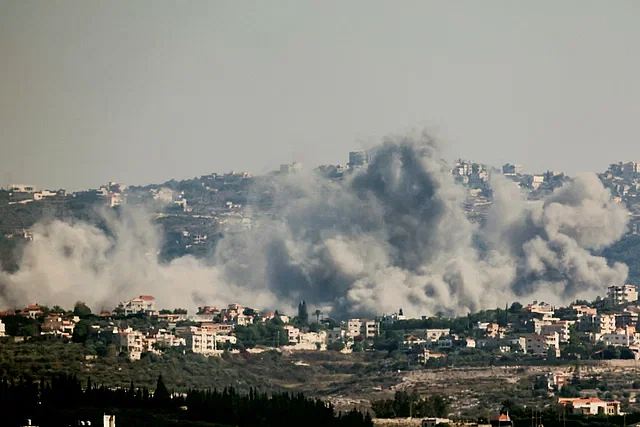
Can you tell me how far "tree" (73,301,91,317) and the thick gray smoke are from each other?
Answer: 556 cm

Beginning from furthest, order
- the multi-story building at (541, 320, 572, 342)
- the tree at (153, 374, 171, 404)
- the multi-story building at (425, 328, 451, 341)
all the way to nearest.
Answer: the multi-story building at (425, 328, 451, 341) → the multi-story building at (541, 320, 572, 342) → the tree at (153, 374, 171, 404)

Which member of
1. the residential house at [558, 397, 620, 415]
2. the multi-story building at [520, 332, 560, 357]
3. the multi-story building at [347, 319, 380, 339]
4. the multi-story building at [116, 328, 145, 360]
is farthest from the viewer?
the multi-story building at [347, 319, 380, 339]

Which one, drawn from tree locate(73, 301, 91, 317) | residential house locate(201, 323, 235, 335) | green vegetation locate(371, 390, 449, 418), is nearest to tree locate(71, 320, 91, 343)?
tree locate(73, 301, 91, 317)

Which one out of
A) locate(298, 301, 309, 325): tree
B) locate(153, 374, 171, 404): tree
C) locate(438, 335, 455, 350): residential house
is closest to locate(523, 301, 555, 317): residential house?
locate(438, 335, 455, 350): residential house

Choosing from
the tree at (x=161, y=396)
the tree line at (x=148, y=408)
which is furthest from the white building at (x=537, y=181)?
the tree line at (x=148, y=408)

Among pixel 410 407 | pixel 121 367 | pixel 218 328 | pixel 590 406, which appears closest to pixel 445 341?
pixel 218 328

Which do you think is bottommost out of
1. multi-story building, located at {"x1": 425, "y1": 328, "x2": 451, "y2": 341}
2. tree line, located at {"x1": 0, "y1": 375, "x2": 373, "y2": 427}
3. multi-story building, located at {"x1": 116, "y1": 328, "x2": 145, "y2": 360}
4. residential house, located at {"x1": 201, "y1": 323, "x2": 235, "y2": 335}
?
tree line, located at {"x1": 0, "y1": 375, "x2": 373, "y2": 427}

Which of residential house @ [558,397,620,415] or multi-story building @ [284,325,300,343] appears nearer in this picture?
residential house @ [558,397,620,415]

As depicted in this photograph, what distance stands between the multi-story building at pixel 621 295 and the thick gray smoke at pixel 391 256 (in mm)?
4887

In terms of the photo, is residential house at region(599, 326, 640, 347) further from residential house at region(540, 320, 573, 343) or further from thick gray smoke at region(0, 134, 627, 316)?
thick gray smoke at region(0, 134, 627, 316)

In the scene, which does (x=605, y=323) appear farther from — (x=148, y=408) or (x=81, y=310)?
(x=148, y=408)

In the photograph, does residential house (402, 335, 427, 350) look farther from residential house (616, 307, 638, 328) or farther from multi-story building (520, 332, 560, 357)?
residential house (616, 307, 638, 328)

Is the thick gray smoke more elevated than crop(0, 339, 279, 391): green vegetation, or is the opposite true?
the thick gray smoke

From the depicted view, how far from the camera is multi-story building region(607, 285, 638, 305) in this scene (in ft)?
343
